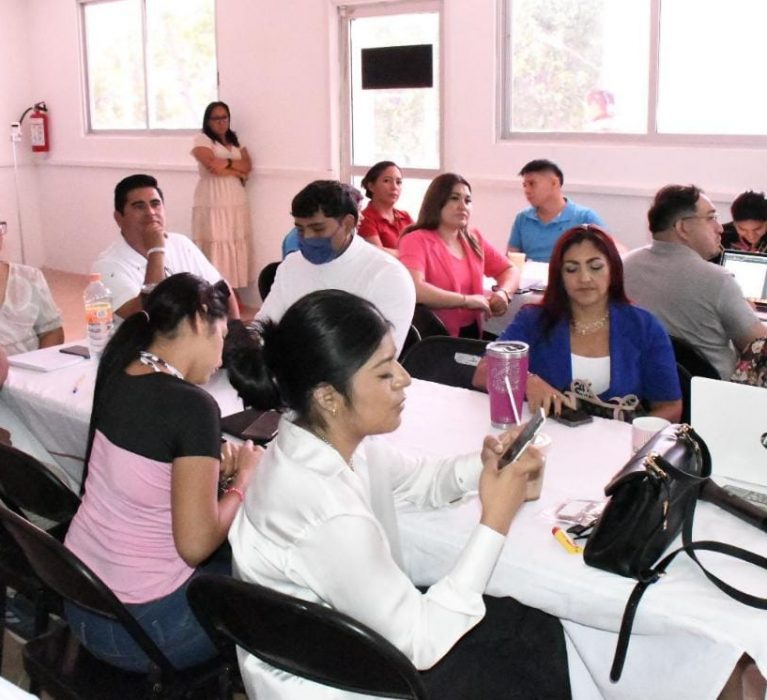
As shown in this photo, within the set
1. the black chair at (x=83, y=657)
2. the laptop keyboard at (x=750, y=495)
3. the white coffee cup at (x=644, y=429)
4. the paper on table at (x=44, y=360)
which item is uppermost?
the white coffee cup at (x=644, y=429)

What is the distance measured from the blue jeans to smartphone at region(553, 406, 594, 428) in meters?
0.99

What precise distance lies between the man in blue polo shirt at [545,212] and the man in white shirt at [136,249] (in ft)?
7.29

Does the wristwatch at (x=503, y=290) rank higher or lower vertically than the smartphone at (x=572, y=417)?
higher

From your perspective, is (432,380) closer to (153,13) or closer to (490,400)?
(490,400)

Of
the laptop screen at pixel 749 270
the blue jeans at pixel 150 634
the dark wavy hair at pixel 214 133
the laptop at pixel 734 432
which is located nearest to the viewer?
the laptop at pixel 734 432

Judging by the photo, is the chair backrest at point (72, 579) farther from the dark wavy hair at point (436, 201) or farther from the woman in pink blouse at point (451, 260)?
the dark wavy hair at point (436, 201)

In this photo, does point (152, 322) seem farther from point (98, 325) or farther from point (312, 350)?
point (98, 325)

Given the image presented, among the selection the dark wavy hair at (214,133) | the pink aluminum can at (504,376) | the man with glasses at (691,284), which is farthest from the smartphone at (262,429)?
the dark wavy hair at (214,133)

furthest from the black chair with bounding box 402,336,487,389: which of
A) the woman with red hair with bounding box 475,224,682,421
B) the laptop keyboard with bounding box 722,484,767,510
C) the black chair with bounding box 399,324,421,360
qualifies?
the laptop keyboard with bounding box 722,484,767,510

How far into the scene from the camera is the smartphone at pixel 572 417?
2266 millimetres

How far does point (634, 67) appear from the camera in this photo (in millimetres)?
A: 5262

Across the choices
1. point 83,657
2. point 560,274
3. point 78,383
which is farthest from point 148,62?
point 83,657

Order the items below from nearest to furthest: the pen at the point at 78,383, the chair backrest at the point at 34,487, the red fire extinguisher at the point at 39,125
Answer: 1. the chair backrest at the point at 34,487
2. the pen at the point at 78,383
3. the red fire extinguisher at the point at 39,125

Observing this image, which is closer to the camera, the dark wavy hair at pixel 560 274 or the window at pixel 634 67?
the dark wavy hair at pixel 560 274
